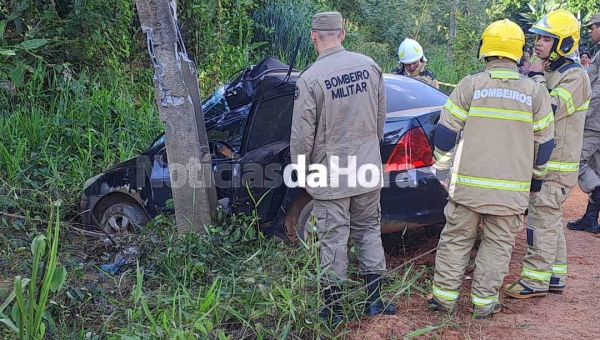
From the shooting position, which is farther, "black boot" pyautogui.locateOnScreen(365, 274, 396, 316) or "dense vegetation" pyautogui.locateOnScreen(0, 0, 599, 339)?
"black boot" pyautogui.locateOnScreen(365, 274, 396, 316)

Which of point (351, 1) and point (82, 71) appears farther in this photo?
point (351, 1)

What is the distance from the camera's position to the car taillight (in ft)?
12.8

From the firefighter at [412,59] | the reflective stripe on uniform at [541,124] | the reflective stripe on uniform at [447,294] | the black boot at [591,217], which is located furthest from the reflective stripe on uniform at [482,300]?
the firefighter at [412,59]

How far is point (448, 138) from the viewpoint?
3.47 meters

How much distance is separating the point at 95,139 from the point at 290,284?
392cm

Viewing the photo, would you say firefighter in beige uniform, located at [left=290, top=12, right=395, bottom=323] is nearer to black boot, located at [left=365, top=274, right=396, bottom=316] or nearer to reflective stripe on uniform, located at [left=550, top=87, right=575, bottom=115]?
black boot, located at [left=365, top=274, right=396, bottom=316]

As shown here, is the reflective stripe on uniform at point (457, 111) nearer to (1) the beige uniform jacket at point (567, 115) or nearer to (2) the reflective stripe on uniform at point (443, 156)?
(2) the reflective stripe on uniform at point (443, 156)

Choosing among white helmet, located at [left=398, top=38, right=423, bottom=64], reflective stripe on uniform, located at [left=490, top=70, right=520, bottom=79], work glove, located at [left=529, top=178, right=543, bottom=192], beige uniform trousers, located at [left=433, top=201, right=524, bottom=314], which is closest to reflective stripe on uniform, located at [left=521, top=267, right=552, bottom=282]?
beige uniform trousers, located at [left=433, top=201, right=524, bottom=314]

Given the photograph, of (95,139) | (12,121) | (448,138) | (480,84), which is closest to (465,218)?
(448,138)

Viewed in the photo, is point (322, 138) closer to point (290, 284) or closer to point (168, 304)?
point (290, 284)

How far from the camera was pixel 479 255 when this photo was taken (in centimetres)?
359

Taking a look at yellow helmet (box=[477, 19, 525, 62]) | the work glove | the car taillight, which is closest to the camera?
yellow helmet (box=[477, 19, 525, 62])

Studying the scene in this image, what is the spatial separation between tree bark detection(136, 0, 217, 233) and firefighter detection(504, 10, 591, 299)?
2.22 metres

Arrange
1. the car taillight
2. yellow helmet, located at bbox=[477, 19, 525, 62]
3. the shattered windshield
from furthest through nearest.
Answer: the shattered windshield
the car taillight
yellow helmet, located at bbox=[477, 19, 525, 62]
